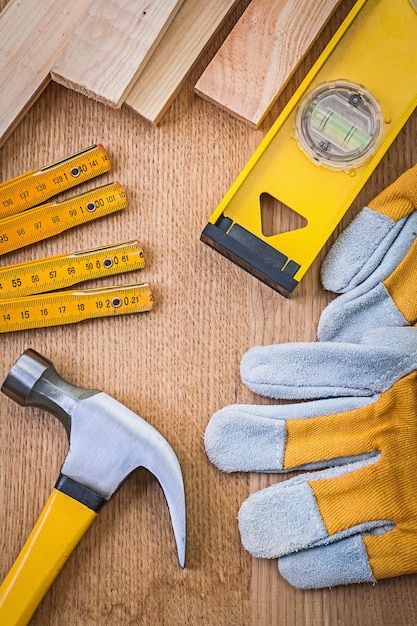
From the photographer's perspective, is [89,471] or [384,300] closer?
[89,471]

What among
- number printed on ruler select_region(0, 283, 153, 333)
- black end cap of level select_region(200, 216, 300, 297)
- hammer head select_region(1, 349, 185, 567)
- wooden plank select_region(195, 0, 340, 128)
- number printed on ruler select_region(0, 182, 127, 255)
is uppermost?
wooden plank select_region(195, 0, 340, 128)

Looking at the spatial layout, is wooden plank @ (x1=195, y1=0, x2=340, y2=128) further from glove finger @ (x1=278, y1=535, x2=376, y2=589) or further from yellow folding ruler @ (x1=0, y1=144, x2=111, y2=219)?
glove finger @ (x1=278, y1=535, x2=376, y2=589)

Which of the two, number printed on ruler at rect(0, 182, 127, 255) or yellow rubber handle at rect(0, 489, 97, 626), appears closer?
yellow rubber handle at rect(0, 489, 97, 626)

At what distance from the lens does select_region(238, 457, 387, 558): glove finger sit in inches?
58.7

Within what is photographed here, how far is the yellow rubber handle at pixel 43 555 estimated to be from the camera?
1439mm

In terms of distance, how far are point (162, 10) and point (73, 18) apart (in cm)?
18

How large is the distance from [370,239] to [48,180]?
65cm

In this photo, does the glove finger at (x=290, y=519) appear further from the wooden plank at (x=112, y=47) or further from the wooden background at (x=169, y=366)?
the wooden plank at (x=112, y=47)

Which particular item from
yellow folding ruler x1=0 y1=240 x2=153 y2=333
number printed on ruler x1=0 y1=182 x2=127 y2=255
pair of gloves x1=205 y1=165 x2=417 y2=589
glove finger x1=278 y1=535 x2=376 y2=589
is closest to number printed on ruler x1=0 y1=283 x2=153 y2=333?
yellow folding ruler x1=0 y1=240 x2=153 y2=333

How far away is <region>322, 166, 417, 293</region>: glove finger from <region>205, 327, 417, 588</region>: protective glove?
125 millimetres

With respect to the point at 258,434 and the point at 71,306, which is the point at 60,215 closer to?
the point at 71,306

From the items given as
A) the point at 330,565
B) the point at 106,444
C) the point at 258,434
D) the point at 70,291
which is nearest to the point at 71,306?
the point at 70,291

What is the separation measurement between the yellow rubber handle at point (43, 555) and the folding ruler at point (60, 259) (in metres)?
0.35

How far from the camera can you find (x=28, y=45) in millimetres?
1574
